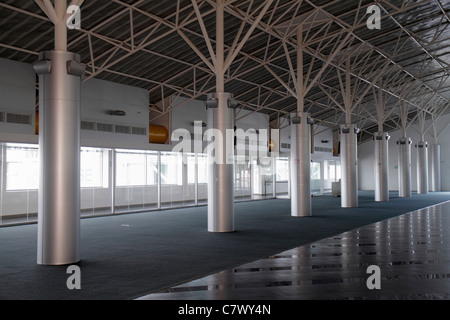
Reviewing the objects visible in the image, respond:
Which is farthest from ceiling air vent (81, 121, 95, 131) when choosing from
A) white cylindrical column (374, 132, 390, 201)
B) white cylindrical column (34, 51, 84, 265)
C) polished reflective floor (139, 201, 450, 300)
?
white cylindrical column (374, 132, 390, 201)

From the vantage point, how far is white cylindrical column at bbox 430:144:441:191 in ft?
136

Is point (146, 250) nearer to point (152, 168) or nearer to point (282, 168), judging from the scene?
point (152, 168)

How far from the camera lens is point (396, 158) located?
152ft

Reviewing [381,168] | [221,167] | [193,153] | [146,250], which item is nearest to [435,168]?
[381,168]

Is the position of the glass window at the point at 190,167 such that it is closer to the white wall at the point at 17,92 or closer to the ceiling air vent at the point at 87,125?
the ceiling air vent at the point at 87,125

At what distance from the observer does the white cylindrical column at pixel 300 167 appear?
18.8 metres

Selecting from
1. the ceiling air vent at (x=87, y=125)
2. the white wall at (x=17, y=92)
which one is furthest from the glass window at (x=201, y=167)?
the white wall at (x=17, y=92)

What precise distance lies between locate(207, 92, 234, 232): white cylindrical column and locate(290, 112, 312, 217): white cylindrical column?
5485 mm

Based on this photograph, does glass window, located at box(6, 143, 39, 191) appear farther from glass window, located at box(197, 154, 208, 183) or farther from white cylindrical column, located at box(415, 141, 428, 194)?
white cylindrical column, located at box(415, 141, 428, 194)

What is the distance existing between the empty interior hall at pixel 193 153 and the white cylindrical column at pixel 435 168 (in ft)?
18.1

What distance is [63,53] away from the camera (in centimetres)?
926

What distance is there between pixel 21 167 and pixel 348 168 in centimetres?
1596

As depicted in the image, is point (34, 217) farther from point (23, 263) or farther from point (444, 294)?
point (444, 294)

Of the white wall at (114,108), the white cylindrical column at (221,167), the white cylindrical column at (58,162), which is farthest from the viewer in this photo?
the white wall at (114,108)
